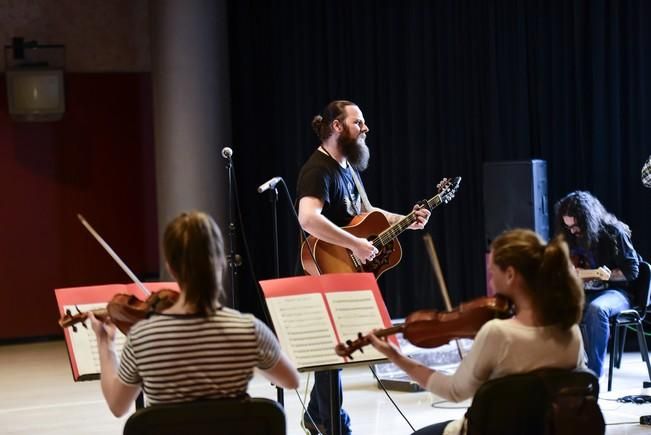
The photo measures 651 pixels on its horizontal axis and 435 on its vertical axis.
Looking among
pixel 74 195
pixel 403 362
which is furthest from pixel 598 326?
pixel 74 195

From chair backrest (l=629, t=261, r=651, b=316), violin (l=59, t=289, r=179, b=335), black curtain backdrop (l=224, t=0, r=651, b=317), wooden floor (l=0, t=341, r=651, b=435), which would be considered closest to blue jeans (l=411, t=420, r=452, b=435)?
violin (l=59, t=289, r=179, b=335)

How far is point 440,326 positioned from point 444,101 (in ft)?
A: 18.7

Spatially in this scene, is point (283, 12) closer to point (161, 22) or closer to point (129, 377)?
point (161, 22)

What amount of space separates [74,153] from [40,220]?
66 cm

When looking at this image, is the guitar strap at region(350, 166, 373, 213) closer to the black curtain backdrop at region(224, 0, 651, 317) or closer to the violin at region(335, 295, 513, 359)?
the violin at region(335, 295, 513, 359)

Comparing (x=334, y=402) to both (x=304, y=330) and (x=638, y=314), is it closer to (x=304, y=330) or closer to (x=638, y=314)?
(x=304, y=330)

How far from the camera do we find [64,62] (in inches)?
376

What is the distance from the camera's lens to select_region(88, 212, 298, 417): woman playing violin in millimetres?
2834

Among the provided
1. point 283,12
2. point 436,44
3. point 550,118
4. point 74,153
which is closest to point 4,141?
point 74,153

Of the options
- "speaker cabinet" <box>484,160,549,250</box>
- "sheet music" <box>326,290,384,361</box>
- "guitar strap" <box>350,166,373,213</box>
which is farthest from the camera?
"speaker cabinet" <box>484,160,549,250</box>

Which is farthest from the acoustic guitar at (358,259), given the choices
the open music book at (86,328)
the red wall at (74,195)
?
the red wall at (74,195)

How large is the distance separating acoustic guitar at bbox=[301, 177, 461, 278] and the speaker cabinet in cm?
279

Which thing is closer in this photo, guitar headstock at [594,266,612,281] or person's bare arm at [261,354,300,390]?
person's bare arm at [261,354,300,390]

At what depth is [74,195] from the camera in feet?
31.8
